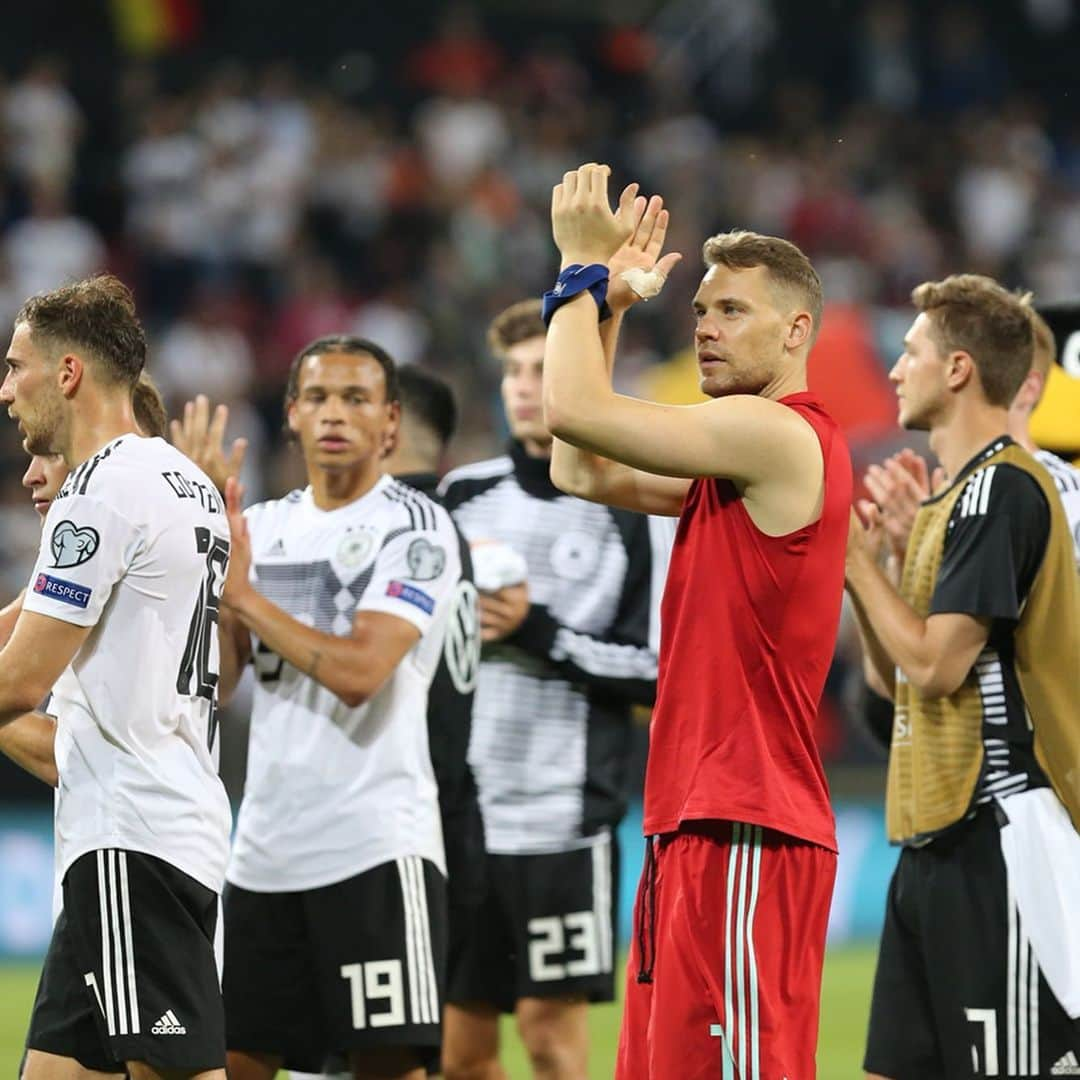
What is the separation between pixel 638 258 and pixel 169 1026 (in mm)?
1937

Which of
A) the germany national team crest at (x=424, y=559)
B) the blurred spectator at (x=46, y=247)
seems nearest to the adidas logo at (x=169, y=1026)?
the germany national team crest at (x=424, y=559)

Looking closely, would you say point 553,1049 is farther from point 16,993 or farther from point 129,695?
point 16,993

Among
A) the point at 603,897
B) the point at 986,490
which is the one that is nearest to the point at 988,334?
the point at 986,490

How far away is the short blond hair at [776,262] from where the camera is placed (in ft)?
14.5

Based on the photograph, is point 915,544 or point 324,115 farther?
point 324,115

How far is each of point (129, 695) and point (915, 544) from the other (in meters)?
2.17

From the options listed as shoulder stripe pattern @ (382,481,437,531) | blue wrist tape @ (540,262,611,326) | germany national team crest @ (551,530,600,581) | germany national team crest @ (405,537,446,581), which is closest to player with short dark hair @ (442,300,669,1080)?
germany national team crest @ (551,530,600,581)

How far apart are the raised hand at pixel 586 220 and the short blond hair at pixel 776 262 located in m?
0.29

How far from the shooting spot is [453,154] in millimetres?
16797

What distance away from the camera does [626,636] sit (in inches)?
261

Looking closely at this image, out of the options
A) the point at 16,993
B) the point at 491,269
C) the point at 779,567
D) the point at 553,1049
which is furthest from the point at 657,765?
the point at 491,269

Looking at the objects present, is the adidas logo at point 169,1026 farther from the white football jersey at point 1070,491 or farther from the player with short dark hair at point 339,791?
the white football jersey at point 1070,491

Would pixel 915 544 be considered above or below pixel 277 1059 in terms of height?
above

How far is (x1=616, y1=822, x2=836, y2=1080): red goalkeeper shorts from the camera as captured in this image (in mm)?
4117
